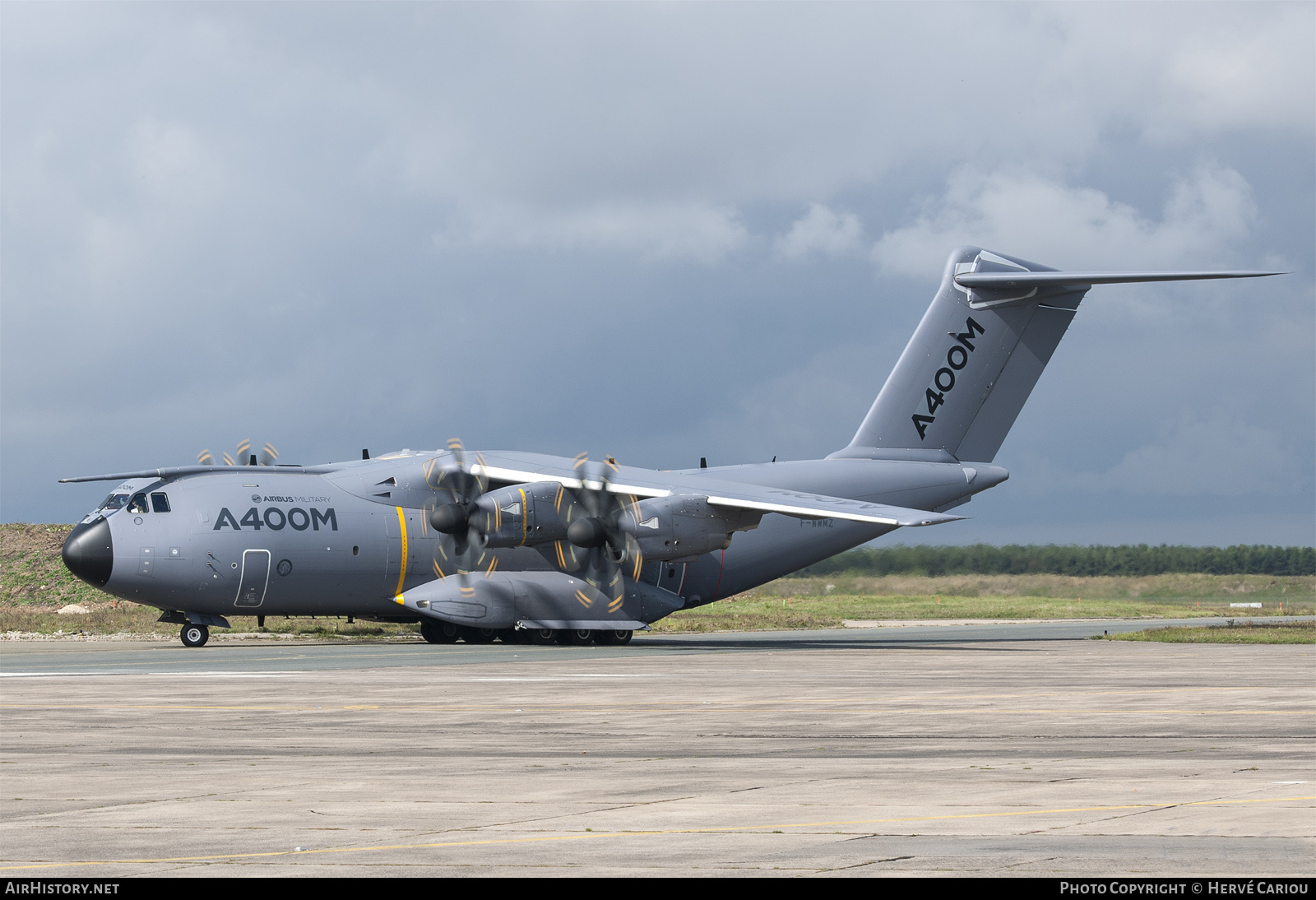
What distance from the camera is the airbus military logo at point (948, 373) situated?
134ft

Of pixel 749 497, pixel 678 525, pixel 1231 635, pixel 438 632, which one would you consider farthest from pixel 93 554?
pixel 1231 635

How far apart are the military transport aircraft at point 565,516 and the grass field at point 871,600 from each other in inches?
430

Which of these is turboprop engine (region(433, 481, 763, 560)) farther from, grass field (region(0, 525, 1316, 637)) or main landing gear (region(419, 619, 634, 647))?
grass field (region(0, 525, 1316, 637))

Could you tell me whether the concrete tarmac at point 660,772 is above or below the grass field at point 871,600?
below

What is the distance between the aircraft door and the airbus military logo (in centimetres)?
1699

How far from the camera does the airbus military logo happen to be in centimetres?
4088

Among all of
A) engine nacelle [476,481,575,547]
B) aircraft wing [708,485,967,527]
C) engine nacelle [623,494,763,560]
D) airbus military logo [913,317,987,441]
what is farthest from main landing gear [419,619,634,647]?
airbus military logo [913,317,987,441]

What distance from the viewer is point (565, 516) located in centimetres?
3469

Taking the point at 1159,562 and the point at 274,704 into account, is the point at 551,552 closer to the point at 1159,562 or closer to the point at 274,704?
the point at 274,704

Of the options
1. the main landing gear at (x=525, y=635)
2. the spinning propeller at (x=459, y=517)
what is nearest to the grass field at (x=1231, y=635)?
the main landing gear at (x=525, y=635)

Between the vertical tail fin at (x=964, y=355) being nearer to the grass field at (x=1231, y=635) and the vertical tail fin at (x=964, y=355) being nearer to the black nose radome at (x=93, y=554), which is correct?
the grass field at (x=1231, y=635)

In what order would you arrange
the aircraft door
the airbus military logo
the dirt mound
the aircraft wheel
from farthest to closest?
the dirt mound
the airbus military logo
the aircraft wheel
the aircraft door

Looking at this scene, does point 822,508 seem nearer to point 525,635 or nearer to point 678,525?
point 678,525

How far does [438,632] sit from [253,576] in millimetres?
5663
